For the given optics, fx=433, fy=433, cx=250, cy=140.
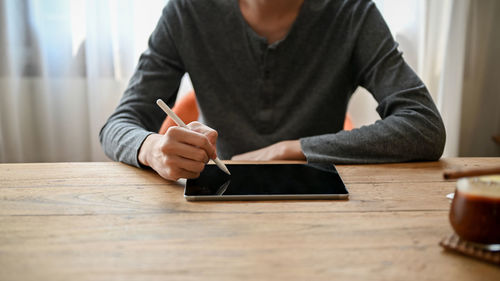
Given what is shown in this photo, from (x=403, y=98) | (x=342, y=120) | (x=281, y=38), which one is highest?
(x=281, y=38)

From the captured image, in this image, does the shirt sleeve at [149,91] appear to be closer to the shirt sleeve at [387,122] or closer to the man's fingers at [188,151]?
the man's fingers at [188,151]

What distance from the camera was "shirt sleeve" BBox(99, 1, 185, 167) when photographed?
104 cm

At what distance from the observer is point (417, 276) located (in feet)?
1.54

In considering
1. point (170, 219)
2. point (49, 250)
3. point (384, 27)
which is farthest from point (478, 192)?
point (384, 27)

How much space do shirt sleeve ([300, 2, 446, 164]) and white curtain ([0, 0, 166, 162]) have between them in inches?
51.7

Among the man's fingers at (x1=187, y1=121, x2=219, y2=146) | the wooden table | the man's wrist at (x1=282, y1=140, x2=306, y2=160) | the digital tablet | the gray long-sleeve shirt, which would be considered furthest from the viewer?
the gray long-sleeve shirt

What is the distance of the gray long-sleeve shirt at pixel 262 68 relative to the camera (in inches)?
47.9

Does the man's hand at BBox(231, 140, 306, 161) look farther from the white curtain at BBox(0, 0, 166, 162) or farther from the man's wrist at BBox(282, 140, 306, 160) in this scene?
the white curtain at BBox(0, 0, 166, 162)

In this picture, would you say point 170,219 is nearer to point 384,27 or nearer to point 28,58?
point 384,27

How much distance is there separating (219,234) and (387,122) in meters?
0.58

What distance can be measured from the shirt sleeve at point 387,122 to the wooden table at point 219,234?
130 millimetres

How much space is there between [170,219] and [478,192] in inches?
15.8

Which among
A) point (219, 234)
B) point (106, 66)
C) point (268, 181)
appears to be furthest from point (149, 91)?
point (106, 66)

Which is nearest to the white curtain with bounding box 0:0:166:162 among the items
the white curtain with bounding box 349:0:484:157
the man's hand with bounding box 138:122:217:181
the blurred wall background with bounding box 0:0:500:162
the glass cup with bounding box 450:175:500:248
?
the blurred wall background with bounding box 0:0:500:162
